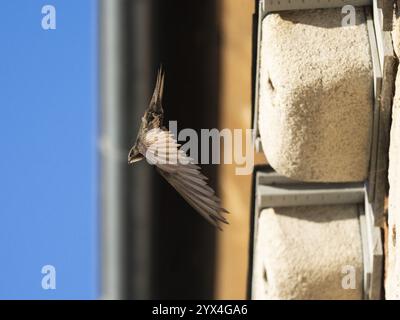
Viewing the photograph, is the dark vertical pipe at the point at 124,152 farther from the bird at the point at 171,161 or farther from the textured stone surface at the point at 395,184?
the bird at the point at 171,161

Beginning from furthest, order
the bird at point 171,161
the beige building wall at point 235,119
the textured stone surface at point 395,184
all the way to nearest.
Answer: the beige building wall at point 235,119 → the textured stone surface at point 395,184 → the bird at point 171,161

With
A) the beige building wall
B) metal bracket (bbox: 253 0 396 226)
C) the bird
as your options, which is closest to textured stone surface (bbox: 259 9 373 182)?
metal bracket (bbox: 253 0 396 226)

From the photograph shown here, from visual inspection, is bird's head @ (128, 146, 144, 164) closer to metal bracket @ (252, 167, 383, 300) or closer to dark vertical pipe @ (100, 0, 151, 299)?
metal bracket @ (252, 167, 383, 300)

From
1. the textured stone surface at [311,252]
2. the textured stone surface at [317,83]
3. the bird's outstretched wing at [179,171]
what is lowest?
the textured stone surface at [311,252]

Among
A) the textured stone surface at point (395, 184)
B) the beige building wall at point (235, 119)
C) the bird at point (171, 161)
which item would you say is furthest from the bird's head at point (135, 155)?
the beige building wall at point (235, 119)

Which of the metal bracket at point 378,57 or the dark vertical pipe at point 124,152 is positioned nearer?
the metal bracket at point 378,57

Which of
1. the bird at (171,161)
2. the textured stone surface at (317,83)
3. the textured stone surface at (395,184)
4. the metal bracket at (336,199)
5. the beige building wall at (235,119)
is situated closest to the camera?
the bird at (171,161)
